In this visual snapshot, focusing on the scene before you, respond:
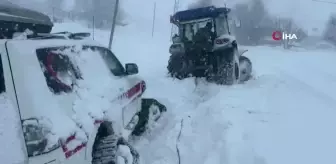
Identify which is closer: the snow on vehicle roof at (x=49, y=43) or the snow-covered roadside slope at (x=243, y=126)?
the snow on vehicle roof at (x=49, y=43)

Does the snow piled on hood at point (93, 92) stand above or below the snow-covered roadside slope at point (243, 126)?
above

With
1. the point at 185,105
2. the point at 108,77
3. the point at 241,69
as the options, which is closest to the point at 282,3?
the point at 241,69

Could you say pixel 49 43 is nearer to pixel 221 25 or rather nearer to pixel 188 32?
pixel 221 25

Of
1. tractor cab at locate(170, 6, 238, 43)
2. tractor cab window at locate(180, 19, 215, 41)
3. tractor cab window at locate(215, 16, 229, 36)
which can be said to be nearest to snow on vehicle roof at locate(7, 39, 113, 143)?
tractor cab at locate(170, 6, 238, 43)

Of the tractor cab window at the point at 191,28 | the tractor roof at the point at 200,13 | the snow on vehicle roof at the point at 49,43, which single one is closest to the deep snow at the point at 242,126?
the snow on vehicle roof at the point at 49,43

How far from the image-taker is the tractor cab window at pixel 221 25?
10.4 m

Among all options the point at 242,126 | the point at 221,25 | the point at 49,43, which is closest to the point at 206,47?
the point at 221,25

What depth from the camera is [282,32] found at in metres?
49.1

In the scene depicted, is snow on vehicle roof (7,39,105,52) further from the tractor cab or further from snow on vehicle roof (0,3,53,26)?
the tractor cab

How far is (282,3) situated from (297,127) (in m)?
56.5

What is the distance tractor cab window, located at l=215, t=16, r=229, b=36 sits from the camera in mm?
10359

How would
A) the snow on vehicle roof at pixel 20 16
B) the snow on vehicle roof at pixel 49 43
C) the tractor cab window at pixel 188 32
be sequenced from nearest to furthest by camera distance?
1. the snow on vehicle roof at pixel 49 43
2. the snow on vehicle roof at pixel 20 16
3. the tractor cab window at pixel 188 32

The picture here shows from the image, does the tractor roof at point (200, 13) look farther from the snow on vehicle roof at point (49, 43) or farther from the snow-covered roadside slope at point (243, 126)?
the snow on vehicle roof at point (49, 43)

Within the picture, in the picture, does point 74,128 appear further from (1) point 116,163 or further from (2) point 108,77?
(2) point 108,77
